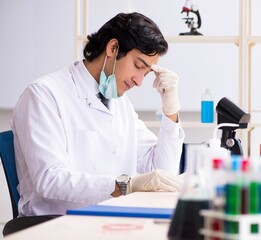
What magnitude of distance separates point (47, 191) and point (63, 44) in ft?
9.00

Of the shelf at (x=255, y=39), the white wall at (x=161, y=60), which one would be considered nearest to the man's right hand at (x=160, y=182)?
the shelf at (x=255, y=39)

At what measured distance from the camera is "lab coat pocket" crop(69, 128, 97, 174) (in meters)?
2.34

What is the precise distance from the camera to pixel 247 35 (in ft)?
12.0

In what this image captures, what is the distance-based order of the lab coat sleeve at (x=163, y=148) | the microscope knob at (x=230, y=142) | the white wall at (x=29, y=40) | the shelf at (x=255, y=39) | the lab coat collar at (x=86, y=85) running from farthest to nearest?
1. the white wall at (x=29, y=40)
2. the shelf at (x=255, y=39)
3. the lab coat sleeve at (x=163, y=148)
4. the lab coat collar at (x=86, y=85)
5. the microscope knob at (x=230, y=142)

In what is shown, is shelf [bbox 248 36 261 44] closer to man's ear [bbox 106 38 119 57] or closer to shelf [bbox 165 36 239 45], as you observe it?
shelf [bbox 165 36 239 45]

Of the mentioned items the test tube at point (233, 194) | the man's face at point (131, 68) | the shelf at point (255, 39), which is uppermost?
the shelf at point (255, 39)

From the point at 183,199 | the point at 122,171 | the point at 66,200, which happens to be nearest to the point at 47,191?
the point at 66,200

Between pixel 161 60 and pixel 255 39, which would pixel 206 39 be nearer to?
pixel 255 39

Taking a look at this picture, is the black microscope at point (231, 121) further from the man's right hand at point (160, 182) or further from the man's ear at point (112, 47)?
the man's ear at point (112, 47)

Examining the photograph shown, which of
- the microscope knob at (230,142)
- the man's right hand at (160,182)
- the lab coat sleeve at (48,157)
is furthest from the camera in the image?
the microscope knob at (230,142)

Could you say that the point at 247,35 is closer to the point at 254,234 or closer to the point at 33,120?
the point at 33,120

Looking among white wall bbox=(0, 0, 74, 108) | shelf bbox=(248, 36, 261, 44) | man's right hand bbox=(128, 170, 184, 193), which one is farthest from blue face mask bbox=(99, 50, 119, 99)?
white wall bbox=(0, 0, 74, 108)

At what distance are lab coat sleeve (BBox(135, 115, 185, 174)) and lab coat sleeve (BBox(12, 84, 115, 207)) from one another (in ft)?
1.47

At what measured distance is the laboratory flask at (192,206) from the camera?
0.93 m
